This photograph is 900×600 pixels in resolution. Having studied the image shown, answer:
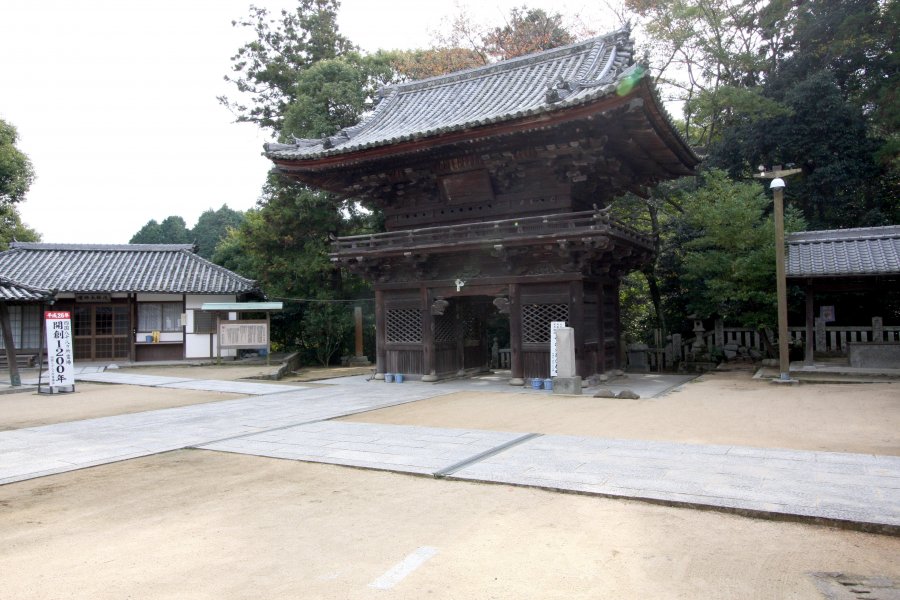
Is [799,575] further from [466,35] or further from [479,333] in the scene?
[466,35]

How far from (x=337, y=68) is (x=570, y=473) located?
21136mm

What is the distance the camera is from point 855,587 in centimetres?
336

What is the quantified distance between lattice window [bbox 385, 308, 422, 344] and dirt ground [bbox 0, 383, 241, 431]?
438 cm

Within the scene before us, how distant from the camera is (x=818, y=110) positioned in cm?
2022

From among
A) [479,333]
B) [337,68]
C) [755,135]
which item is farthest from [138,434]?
[755,135]

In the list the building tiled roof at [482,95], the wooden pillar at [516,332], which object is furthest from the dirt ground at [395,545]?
the building tiled roof at [482,95]

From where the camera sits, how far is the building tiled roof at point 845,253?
1313 cm

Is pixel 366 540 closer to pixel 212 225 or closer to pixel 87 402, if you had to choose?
pixel 87 402

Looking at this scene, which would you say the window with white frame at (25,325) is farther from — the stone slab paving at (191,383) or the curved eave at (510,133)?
the curved eave at (510,133)

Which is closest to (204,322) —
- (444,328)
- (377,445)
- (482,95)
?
(444,328)

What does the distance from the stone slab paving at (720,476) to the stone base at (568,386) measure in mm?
5144

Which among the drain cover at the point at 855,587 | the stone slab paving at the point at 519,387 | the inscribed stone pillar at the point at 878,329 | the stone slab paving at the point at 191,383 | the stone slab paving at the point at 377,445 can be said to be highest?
the inscribed stone pillar at the point at 878,329

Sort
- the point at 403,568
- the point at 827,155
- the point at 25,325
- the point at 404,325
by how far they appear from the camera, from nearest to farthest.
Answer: the point at 403,568 → the point at 404,325 → the point at 827,155 → the point at 25,325

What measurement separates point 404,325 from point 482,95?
660 centimetres
